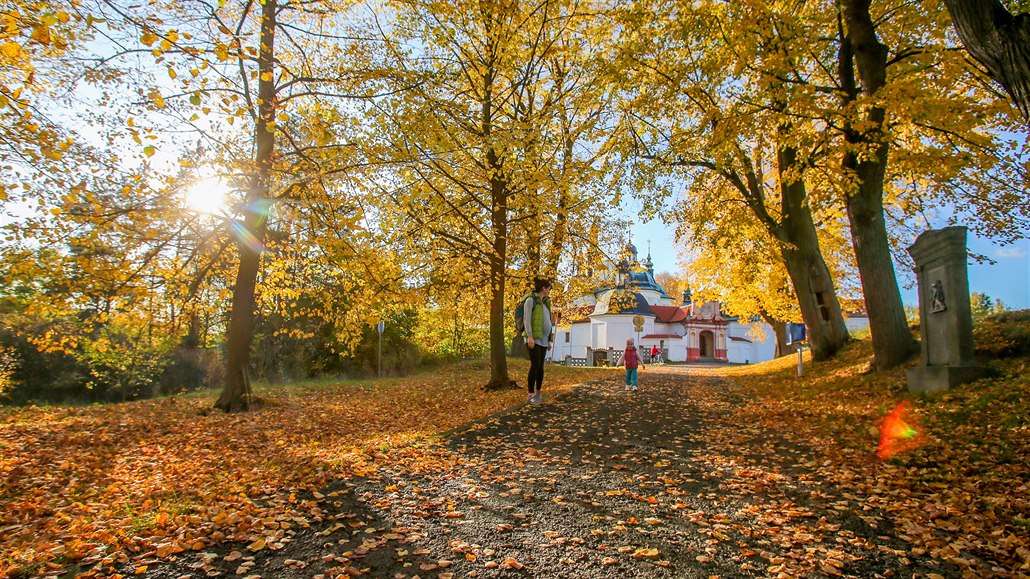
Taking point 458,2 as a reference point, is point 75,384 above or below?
below

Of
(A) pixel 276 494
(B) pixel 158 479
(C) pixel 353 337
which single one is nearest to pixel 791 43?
(C) pixel 353 337

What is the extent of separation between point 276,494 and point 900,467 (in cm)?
533

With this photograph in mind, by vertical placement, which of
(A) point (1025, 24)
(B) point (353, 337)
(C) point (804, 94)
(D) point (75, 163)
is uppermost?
(C) point (804, 94)

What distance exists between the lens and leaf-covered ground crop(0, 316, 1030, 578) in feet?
9.19

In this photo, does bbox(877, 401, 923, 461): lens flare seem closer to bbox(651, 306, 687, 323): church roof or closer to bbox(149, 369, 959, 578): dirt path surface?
bbox(149, 369, 959, 578): dirt path surface

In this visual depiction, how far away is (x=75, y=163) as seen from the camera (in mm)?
6691

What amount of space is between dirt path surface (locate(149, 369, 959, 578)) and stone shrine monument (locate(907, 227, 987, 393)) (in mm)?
3701

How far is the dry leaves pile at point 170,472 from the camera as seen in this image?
2.97 m

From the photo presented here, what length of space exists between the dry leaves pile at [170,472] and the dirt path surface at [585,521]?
10.6 inches

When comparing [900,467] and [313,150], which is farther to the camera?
[313,150]

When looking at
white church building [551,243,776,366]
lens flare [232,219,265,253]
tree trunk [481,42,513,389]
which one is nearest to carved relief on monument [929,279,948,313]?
tree trunk [481,42,513,389]

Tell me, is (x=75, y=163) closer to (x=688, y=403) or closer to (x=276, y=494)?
(x=276, y=494)

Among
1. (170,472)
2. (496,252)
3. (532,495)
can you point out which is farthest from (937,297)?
(170,472)

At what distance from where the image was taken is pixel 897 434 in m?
5.90
